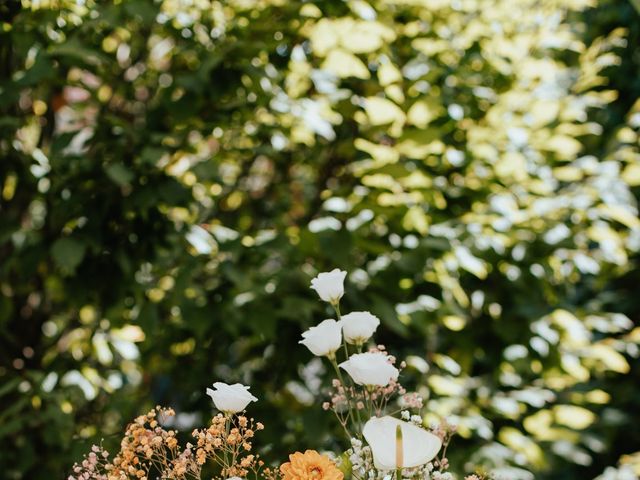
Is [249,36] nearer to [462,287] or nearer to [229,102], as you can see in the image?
[229,102]

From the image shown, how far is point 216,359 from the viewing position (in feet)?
7.42

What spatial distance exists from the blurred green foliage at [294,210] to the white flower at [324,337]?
0.85m

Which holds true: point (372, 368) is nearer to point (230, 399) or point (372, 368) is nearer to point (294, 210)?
point (230, 399)

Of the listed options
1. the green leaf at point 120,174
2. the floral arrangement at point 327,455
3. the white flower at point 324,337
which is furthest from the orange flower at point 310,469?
the green leaf at point 120,174

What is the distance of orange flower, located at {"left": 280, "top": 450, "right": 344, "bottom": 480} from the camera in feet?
2.85

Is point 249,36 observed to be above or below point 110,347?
above

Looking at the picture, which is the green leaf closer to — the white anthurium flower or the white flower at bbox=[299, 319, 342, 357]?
the white flower at bbox=[299, 319, 342, 357]

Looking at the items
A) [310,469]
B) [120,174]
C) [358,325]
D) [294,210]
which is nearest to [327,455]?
[310,469]

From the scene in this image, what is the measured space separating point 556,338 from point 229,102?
1.08m

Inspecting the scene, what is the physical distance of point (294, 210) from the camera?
8.45ft

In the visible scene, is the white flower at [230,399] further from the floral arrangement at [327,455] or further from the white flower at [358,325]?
the white flower at [358,325]

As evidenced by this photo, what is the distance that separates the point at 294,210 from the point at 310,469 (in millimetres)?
1731

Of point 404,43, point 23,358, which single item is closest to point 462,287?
point 404,43

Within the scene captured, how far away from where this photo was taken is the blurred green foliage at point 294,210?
190 cm
